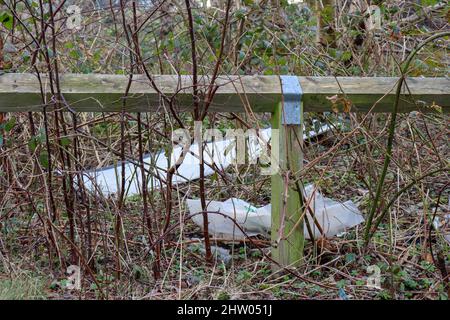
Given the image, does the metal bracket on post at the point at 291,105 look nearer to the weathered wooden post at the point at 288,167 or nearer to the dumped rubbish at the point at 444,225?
the weathered wooden post at the point at 288,167

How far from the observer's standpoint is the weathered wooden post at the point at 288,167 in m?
3.64

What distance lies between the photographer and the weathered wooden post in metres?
3.64

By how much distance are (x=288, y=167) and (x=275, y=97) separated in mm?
383

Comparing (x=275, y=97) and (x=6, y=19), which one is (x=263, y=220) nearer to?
(x=275, y=97)

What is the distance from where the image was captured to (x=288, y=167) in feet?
11.9

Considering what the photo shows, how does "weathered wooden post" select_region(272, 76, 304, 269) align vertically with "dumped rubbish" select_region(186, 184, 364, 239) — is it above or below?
above

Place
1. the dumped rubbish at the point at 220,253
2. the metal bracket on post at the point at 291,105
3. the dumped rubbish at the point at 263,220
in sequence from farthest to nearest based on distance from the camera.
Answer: the dumped rubbish at the point at 263,220 < the dumped rubbish at the point at 220,253 < the metal bracket on post at the point at 291,105

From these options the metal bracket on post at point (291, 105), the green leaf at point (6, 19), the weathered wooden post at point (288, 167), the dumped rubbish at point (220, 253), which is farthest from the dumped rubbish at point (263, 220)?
the green leaf at point (6, 19)

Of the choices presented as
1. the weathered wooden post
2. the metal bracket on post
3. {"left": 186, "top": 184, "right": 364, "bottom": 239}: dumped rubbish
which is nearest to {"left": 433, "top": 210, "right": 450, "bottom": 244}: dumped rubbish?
{"left": 186, "top": 184, "right": 364, "bottom": 239}: dumped rubbish

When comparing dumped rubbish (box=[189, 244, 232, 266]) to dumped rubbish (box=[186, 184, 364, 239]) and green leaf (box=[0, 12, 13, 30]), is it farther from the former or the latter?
green leaf (box=[0, 12, 13, 30])

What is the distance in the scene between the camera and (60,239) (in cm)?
389

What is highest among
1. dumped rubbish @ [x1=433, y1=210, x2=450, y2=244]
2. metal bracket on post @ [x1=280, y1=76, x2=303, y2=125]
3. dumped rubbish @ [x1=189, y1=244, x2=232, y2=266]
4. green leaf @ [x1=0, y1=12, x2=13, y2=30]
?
green leaf @ [x1=0, y1=12, x2=13, y2=30]
